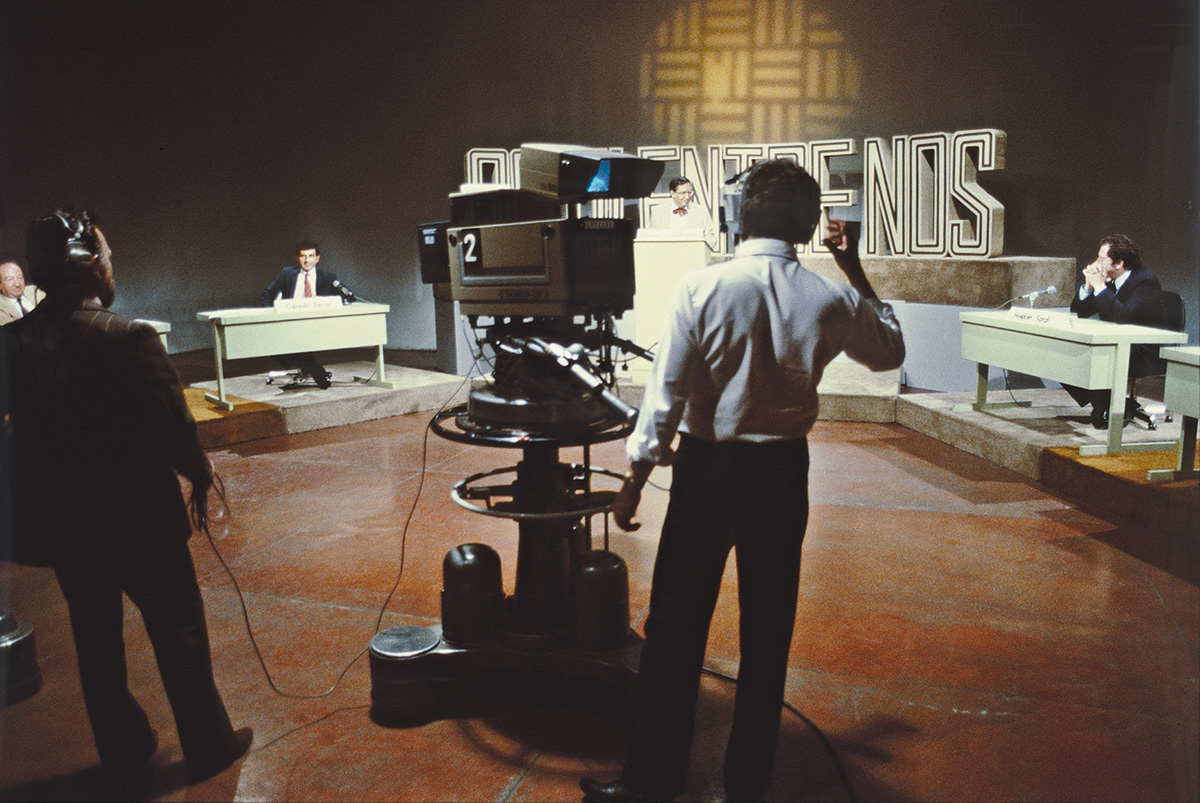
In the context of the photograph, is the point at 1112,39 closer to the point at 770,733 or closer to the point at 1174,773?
the point at 1174,773

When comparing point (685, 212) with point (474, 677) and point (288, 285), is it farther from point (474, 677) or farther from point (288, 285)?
point (474, 677)

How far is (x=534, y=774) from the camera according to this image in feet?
8.29

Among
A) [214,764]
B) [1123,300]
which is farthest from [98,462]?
[1123,300]

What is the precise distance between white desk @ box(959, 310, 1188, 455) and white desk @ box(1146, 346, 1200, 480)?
0.47 meters

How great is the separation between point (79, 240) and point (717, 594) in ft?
5.81

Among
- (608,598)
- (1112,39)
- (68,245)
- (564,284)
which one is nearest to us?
(68,245)

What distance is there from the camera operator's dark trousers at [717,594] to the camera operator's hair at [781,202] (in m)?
0.49

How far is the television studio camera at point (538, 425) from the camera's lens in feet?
7.98

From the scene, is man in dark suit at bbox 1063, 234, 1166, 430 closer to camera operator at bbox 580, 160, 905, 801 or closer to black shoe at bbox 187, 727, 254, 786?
camera operator at bbox 580, 160, 905, 801

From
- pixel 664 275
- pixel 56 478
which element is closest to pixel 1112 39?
pixel 664 275

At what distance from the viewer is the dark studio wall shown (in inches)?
319

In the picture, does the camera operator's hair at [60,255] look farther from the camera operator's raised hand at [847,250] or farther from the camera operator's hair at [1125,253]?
the camera operator's hair at [1125,253]

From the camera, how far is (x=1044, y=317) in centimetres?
565

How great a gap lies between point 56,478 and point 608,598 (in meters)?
1.49
